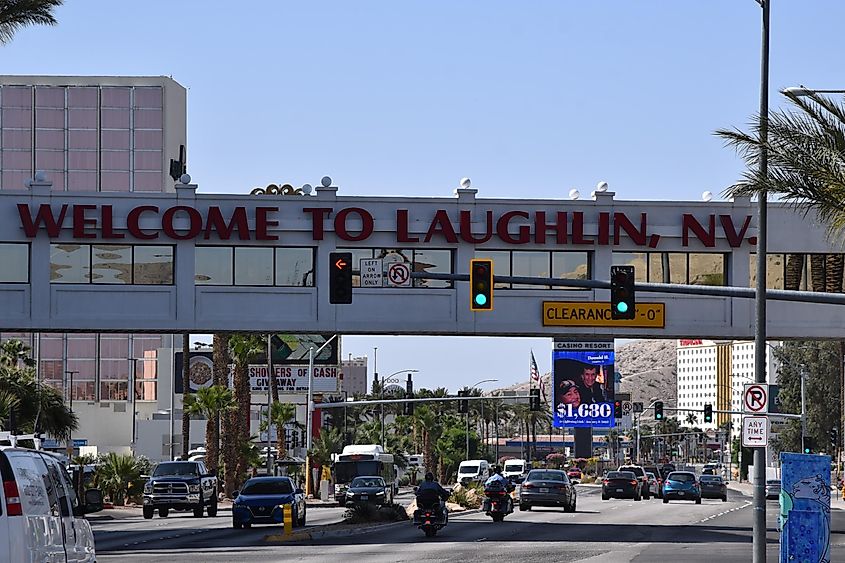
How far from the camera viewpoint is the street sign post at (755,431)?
84.2ft

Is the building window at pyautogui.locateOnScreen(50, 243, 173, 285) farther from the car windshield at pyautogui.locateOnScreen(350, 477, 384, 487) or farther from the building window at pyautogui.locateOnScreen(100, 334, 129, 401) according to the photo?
the building window at pyautogui.locateOnScreen(100, 334, 129, 401)

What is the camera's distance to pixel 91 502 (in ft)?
60.1

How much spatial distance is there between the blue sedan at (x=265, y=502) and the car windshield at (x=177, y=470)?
8302 mm

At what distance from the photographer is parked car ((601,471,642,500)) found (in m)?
74.2

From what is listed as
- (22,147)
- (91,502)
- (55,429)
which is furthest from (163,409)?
(91,502)

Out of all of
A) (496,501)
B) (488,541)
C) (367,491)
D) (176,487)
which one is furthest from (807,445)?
(488,541)

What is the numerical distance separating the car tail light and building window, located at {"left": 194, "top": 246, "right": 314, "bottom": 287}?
30.5m

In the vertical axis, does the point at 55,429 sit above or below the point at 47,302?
below

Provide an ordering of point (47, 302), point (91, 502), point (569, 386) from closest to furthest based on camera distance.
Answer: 1. point (91, 502)
2. point (47, 302)
3. point (569, 386)

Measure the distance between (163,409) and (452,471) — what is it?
32008mm

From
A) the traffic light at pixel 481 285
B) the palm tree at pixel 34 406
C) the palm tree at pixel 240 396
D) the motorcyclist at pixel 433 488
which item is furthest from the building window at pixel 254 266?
the palm tree at pixel 240 396

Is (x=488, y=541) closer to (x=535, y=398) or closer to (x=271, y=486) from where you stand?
(x=271, y=486)

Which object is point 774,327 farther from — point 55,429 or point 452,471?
point 452,471

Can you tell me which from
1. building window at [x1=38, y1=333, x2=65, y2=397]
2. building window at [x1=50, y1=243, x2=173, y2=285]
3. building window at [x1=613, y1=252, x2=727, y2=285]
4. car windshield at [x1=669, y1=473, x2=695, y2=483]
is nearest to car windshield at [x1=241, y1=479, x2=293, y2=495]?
building window at [x1=50, y1=243, x2=173, y2=285]
